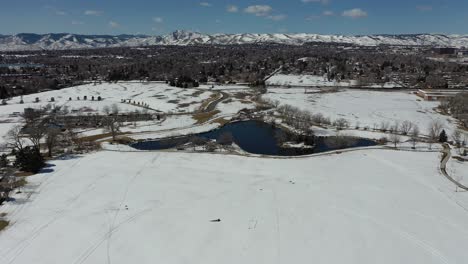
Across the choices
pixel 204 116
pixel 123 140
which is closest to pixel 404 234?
pixel 123 140

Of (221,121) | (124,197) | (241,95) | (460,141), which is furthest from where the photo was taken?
(241,95)

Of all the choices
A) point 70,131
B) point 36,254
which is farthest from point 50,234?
point 70,131

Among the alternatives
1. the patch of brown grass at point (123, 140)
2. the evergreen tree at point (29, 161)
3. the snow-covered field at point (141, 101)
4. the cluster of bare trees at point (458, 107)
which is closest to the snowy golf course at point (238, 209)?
the evergreen tree at point (29, 161)

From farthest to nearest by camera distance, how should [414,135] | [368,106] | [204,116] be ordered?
1. [368,106]
2. [204,116]
3. [414,135]

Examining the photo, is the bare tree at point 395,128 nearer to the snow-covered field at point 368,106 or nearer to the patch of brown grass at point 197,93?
the snow-covered field at point 368,106

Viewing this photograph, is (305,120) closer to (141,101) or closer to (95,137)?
(95,137)

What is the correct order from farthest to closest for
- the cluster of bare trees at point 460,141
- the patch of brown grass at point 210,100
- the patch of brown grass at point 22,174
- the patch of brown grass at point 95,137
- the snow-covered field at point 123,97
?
1. the patch of brown grass at point 210,100
2. the snow-covered field at point 123,97
3. the patch of brown grass at point 95,137
4. the cluster of bare trees at point 460,141
5. the patch of brown grass at point 22,174

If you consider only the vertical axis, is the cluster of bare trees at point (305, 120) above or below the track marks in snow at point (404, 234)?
above

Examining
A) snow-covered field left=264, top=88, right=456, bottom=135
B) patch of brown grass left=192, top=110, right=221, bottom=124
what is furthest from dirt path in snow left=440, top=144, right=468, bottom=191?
patch of brown grass left=192, top=110, right=221, bottom=124
